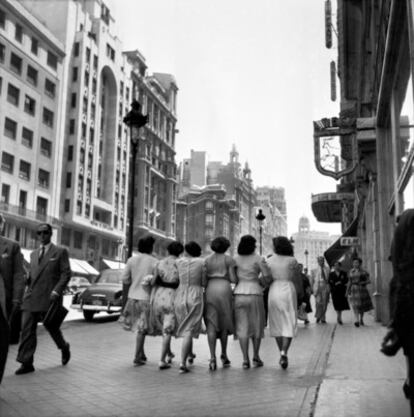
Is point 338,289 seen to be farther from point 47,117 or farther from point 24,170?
point 47,117

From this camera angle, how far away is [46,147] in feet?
164

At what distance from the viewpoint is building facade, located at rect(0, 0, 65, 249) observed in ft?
143

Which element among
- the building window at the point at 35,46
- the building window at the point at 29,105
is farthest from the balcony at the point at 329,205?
the building window at the point at 35,46

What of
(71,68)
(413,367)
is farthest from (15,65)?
(413,367)

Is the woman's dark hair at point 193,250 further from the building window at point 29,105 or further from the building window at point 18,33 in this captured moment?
the building window at point 18,33

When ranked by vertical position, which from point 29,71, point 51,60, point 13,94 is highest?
point 51,60

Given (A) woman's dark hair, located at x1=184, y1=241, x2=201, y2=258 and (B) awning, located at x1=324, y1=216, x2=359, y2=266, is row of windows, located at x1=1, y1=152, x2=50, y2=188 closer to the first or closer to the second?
(B) awning, located at x1=324, y1=216, x2=359, y2=266

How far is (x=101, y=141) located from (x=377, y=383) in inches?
2264

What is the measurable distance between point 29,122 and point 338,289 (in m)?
38.3

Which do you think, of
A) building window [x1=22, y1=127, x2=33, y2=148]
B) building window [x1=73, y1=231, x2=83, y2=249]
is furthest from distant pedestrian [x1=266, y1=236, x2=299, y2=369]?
building window [x1=73, y1=231, x2=83, y2=249]

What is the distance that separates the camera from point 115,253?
62531 millimetres

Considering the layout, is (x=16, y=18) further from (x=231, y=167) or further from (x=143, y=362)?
(x=231, y=167)

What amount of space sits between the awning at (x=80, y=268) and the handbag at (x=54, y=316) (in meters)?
43.1

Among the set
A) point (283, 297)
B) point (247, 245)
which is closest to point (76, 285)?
point (247, 245)
